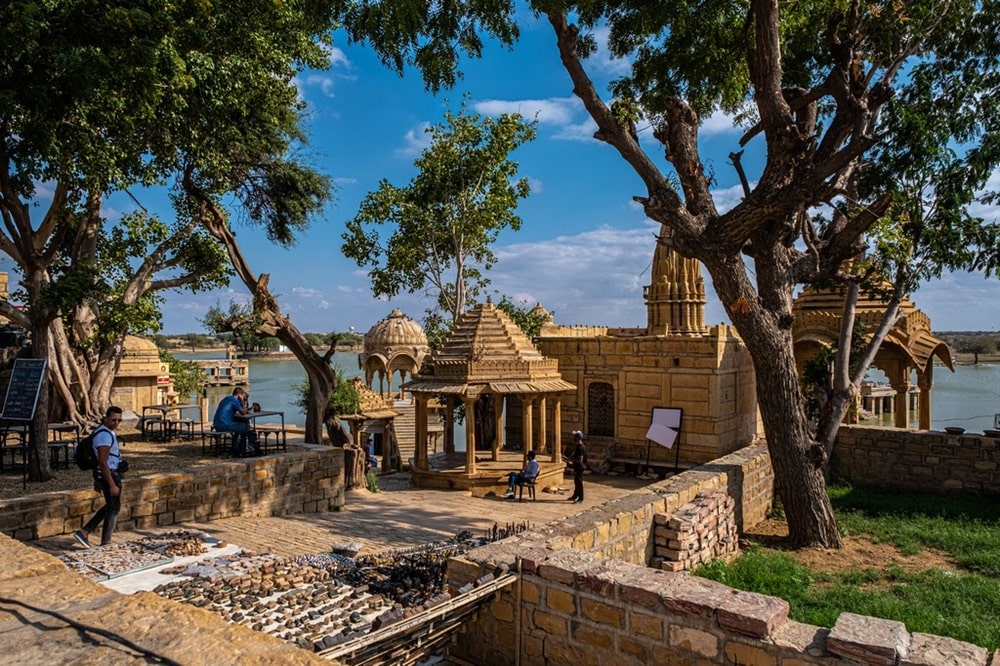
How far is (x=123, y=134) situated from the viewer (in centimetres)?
1123

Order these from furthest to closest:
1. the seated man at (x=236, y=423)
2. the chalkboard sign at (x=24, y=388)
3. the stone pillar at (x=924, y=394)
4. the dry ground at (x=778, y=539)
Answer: the stone pillar at (x=924, y=394) < the seated man at (x=236, y=423) < the chalkboard sign at (x=24, y=388) < the dry ground at (x=778, y=539)

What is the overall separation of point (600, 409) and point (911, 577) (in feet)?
37.6

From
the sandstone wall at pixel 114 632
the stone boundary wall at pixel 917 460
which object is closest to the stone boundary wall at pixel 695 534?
the stone boundary wall at pixel 917 460

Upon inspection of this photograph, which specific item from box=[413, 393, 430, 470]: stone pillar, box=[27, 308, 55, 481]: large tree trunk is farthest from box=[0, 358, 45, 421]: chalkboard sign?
box=[413, 393, 430, 470]: stone pillar

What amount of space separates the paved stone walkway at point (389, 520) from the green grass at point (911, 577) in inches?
184

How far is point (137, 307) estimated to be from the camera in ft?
44.3

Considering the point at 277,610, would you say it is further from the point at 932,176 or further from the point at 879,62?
the point at 879,62

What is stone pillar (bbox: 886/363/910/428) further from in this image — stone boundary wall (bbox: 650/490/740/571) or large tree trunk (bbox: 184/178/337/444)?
large tree trunk (bbox: 184/178/337/444)

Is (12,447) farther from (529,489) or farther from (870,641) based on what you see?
(870,641)

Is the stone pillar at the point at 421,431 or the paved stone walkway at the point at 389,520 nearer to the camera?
the paved stone walkway at the point at 389,520

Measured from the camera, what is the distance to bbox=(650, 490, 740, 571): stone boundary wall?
8031 mm

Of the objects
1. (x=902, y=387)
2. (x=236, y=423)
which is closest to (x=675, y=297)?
(x=902, y=387)

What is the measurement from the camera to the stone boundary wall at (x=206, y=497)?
27.1 ft

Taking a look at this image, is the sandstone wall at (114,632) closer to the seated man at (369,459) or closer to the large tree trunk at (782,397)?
the large tree trunk at (782,397)
